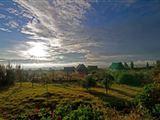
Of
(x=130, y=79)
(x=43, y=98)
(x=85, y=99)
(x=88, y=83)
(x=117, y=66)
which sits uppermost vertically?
(x=117, y=66)

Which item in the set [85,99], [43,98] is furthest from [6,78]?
[85,99]

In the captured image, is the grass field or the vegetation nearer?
the vegetation

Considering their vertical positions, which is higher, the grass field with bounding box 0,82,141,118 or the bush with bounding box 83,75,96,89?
the bush with bounding box 83,75,96,89

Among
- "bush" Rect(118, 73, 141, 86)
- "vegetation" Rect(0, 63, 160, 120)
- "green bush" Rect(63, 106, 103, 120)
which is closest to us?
"green bush" Rect(63, 106, 103, 120)

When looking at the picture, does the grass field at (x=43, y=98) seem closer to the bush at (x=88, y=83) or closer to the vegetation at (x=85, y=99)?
the vegetation at (x=85, y=99)

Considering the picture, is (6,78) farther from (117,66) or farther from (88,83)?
(117,66)

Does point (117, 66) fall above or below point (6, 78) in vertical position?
above

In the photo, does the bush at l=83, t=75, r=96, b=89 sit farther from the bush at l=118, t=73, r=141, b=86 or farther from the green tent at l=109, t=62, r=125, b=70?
the green tent at l=109, t=62, r=125, b=70

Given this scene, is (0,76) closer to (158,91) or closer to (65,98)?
(65,98)

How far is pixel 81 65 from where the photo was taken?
14688 centimetres

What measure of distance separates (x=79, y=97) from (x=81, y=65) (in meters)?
86.4

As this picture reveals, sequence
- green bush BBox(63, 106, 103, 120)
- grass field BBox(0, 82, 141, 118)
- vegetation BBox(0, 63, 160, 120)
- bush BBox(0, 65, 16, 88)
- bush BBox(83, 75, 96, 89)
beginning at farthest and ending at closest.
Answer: bush BBox(0, 65, 16, 88)
bush BBox(83, 75, 96, 89)
grass field BBox(0, 82, 141, 118)
vegetation BBox(0, 63, 160, 120)
green bush BBox(63, 106, 103, 120)

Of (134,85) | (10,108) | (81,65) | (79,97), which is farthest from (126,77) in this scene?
(81,65)

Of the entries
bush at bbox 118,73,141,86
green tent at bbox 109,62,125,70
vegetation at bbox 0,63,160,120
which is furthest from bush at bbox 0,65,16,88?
green tent at bbox 109,62,125,70
